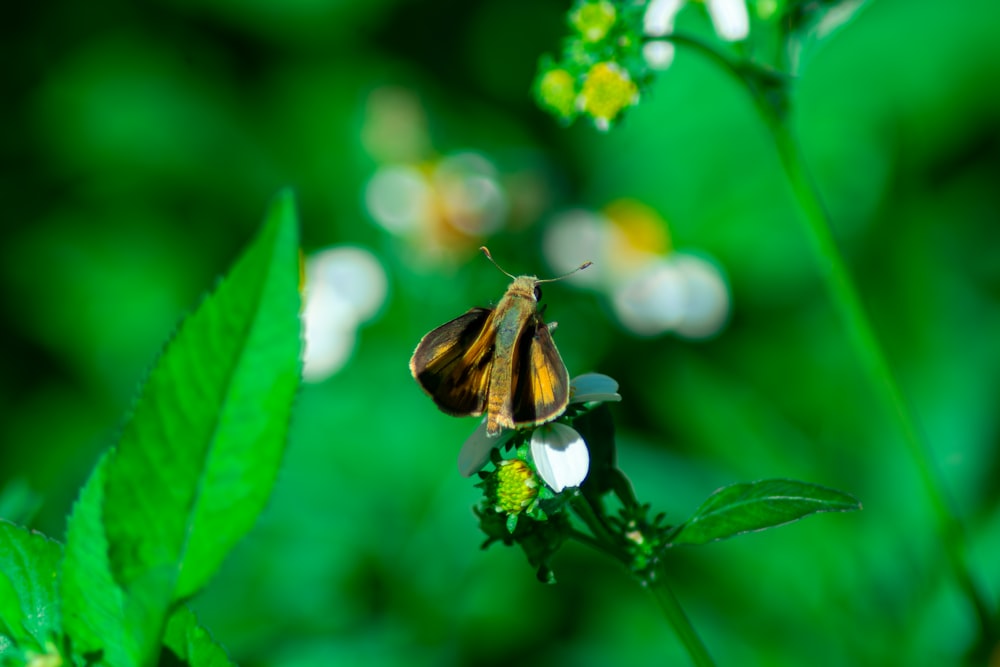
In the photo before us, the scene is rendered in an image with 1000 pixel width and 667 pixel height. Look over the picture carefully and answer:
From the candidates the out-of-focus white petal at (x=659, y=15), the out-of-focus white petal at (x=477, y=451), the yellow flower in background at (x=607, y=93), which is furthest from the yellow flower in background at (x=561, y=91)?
the out-of-focus white petal at (x=477, y=451)

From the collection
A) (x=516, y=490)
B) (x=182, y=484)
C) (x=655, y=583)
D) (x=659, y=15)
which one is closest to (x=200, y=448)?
(x=182, y=484)

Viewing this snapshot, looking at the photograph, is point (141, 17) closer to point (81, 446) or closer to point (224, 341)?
point (81, 446)

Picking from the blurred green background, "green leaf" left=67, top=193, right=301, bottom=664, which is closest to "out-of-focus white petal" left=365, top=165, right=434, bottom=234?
the blurred green background

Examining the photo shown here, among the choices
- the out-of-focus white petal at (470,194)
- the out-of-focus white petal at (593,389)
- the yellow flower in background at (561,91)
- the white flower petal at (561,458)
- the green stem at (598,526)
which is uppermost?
the out-of-focus white petal at (470,194)

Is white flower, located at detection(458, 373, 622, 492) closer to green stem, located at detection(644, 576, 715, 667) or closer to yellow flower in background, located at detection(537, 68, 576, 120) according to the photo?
green stem, located at detection(644, 576, 715, 667)

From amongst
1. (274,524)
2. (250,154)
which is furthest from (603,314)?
(250,154)

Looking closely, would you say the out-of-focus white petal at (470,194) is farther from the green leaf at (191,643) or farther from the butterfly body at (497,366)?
the green leaf at (191,643)

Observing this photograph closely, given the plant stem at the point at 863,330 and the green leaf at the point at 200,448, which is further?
the plant stem at the point at 863,330
